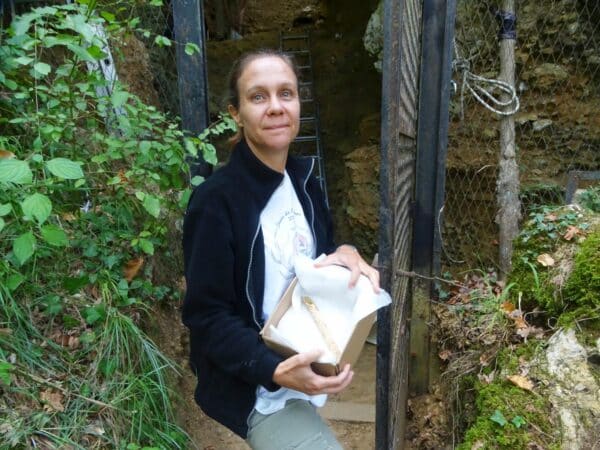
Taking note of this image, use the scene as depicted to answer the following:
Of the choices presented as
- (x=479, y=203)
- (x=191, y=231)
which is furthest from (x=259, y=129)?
(x=479, y=203)

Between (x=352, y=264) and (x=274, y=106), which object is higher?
(x=274, y=106)

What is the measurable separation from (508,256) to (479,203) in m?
0.89

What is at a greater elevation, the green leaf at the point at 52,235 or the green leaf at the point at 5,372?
the green leaf at the point at 52,235

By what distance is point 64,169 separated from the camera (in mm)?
1478

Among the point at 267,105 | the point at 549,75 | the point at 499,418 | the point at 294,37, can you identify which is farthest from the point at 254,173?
the point at 294,37

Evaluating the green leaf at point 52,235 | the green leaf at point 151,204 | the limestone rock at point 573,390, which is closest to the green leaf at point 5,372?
the green leaf at point 52,235

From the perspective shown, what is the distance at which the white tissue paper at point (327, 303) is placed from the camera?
1.31 meters

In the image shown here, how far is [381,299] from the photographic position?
138 centimetres

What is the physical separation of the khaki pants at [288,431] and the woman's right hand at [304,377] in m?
0.18

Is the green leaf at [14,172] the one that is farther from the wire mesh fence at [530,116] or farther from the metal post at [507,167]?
the wire mesh fence at [530,116]

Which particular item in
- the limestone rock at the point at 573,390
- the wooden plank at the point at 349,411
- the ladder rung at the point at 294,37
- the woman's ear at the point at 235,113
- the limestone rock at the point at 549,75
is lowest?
the wooden plank at the point at 349,411

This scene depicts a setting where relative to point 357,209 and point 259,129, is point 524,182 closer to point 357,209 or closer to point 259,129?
point 357,209

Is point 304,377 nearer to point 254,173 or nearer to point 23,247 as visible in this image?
point 254,173

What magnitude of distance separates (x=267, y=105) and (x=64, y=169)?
0.71m
